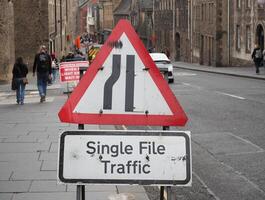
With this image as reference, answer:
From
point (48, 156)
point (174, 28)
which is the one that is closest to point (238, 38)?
point (174, 28)

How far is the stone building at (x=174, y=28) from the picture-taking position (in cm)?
6888

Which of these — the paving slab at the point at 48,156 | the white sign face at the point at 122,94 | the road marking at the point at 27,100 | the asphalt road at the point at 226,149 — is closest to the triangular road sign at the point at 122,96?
the white sign face at the point at 122,94

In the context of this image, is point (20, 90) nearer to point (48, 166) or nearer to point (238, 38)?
point (48, 166)

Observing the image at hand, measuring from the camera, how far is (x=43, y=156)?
9.84 metres

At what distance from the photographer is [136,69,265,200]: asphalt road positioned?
802 cm

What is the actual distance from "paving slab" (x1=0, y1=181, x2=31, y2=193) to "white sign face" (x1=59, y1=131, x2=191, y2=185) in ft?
9.70

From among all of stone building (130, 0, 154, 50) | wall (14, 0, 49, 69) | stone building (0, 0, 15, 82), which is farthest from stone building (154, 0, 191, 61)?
stone building (0, 0, 15, 82)

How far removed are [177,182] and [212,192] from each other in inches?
130

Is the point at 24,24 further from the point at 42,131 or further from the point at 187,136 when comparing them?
the point at 187,136

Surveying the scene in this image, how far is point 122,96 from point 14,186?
345 centimetres

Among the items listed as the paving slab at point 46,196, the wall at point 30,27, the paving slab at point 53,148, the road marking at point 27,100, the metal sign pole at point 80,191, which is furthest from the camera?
the wall at point 30,27

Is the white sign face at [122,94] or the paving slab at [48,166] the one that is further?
the paving slab at [48,166]

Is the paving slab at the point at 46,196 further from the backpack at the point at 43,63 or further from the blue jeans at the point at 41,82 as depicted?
the backpack at the point at 43,63

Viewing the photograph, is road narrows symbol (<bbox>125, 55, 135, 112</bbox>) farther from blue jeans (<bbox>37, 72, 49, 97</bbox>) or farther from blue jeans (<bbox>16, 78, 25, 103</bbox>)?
blue jeans (<bbox>37, 72, 49, 97</bbox>)
